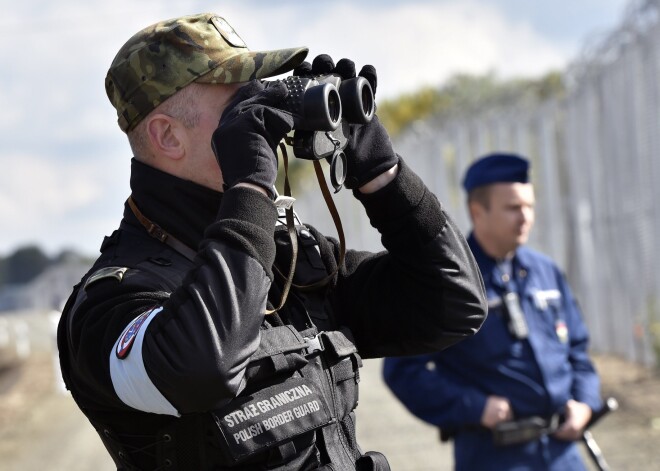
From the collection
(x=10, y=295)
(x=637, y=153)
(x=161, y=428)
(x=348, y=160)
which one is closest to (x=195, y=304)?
(x=161, y=428)

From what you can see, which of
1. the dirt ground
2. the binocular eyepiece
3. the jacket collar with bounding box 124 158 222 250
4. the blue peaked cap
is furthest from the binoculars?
the dirt ground

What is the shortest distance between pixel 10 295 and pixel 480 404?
9464cm

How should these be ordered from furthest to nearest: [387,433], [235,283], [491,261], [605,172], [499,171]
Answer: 1. [605,172]
2. [387,433]
3. [499,171]
4. [491,261]
5. [235,283]

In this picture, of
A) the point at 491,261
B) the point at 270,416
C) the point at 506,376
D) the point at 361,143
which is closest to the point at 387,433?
the point at 491,261

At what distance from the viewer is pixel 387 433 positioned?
10.1 meters

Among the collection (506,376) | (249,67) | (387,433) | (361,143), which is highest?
(249,67)

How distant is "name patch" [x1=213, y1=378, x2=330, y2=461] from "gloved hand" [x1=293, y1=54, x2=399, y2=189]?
56 centimetres

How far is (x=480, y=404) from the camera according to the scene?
194 inches

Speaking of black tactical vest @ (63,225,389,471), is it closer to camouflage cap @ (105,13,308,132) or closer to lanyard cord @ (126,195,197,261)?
lanyard cord @ (126,195,197,261)

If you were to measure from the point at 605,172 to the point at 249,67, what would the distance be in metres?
9.33

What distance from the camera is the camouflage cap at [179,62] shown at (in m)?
2.88

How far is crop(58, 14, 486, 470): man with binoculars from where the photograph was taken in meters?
2.49

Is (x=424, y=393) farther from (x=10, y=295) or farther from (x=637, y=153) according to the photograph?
(x=10, y=295)

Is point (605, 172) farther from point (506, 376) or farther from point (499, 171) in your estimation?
point (506, 376)
